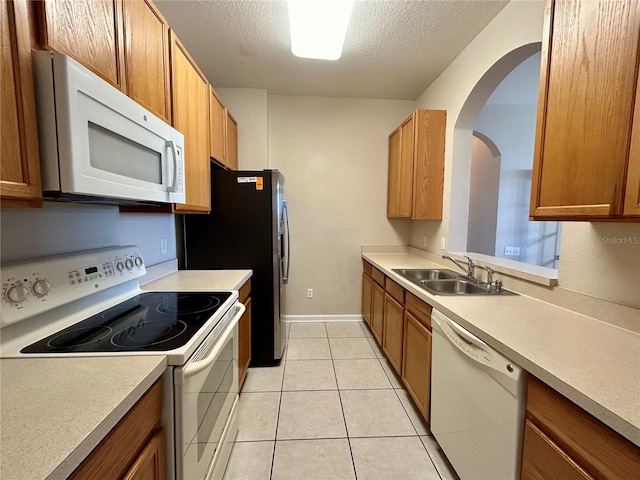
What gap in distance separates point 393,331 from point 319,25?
89.6 inches

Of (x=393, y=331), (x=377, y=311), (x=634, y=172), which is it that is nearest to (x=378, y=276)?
(x=377, y=311)

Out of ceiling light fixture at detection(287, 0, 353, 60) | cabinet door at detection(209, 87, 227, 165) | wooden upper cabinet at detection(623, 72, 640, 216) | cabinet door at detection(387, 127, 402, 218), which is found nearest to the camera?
wooden upper cabinet at detection(623, 72, 640, 216)

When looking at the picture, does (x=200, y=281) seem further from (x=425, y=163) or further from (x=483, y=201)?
(x=483, y=201)

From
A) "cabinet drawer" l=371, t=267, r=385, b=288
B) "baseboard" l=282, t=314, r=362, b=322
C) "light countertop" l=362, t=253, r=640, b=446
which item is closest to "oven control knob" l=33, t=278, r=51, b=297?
"light countertop" l=362, t=253, r=640, b=446

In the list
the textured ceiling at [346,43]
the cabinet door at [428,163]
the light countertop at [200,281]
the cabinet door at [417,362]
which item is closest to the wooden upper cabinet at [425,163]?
the cabinet door at [428,163]

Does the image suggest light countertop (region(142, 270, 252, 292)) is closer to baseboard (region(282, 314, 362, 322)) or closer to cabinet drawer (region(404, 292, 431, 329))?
cabinet drawer (region(404, 292, 431, 329))

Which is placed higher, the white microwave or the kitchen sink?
the white microwave

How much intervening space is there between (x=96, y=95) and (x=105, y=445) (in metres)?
0.96

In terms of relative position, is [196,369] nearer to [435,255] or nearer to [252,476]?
[252,476]

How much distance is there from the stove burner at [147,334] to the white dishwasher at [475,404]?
1183mm

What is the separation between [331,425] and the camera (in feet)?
6.07

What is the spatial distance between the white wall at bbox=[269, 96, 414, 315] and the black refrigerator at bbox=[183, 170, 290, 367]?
3.42 feet

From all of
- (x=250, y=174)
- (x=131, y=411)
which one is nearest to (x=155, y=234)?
(x=250, y=174)

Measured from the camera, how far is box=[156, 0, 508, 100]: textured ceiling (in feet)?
6.36
